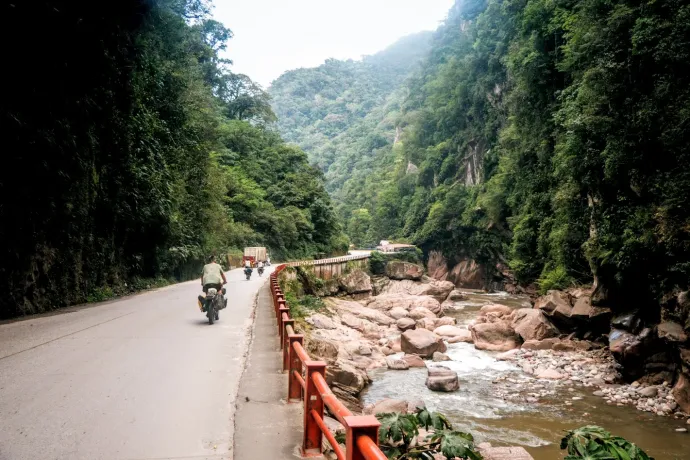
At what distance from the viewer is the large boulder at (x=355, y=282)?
39.0 meters

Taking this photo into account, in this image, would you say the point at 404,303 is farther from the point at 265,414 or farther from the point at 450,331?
the point at 265,414

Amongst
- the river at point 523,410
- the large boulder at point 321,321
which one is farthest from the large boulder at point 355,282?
the river at point 523,410

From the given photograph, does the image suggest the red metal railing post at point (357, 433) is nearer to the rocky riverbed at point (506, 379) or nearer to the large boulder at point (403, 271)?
the rocky riverbed at point (506, 379)

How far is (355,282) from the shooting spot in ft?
131

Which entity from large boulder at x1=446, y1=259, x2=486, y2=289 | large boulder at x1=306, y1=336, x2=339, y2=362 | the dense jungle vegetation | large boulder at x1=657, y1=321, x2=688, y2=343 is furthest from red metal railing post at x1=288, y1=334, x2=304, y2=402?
large boulder at x1=446, y1=259, x2=486, y2=289

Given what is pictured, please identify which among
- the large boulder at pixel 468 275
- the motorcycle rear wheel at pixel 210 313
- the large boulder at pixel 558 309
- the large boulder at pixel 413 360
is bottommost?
the large boulder at pixel 468 275

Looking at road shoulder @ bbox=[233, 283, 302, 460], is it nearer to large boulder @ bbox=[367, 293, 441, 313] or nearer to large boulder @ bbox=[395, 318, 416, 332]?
large boulder @ bbox=[395, 318, 416, 332]

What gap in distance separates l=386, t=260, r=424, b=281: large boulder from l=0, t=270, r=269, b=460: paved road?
1453 inches

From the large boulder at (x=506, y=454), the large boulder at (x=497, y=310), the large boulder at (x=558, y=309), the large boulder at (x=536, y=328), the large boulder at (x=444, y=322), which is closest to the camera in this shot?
the large boulder at (x=506, y=454)

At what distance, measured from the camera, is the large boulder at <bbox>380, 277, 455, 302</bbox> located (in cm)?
3903

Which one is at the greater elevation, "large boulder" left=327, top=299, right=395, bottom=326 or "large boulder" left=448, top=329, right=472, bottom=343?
"large boulder" left=327, top=299, right=395, bottom=326

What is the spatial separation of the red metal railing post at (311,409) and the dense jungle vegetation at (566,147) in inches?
478

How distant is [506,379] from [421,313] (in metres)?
13.9

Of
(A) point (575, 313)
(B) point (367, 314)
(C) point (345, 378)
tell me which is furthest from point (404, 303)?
(C) point (345, 378)
